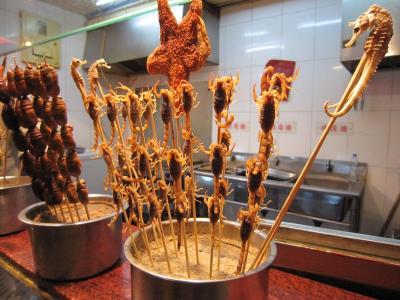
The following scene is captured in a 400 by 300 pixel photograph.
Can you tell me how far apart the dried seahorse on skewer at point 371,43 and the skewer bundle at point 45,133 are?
24.5 inches

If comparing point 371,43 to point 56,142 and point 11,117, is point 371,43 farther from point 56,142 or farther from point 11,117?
point 11,117

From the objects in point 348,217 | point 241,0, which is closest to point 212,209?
point 348,217

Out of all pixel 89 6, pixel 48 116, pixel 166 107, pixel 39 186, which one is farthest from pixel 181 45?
pixel 89 6

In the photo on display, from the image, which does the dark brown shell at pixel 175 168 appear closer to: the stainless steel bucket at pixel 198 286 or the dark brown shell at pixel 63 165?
the stainless steel bucket at pixel 198 286

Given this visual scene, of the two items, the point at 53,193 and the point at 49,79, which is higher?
the point at 49,79

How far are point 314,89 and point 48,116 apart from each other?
2556 mm

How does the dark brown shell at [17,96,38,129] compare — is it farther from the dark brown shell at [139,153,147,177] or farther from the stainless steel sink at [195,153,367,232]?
the stainless steel sink at [195,153,367,232]

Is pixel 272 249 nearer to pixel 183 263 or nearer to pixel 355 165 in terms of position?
pixel 183 263

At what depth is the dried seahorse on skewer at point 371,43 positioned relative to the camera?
367 mm

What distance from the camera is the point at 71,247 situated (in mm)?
691

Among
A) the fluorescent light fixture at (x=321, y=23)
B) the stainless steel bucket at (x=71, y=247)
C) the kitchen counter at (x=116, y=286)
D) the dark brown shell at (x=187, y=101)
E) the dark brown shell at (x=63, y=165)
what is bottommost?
the kitchen counter at (x=116, y=286)

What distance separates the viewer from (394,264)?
0.67 meters

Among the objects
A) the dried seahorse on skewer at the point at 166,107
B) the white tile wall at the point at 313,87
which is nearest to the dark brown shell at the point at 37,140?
the dried seahorse on skewer at the point at 166,107

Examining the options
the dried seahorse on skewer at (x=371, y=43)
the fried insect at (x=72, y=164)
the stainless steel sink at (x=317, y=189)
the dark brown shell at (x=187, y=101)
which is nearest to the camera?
the dried seahorse on skewer at (x=371, y=43)
